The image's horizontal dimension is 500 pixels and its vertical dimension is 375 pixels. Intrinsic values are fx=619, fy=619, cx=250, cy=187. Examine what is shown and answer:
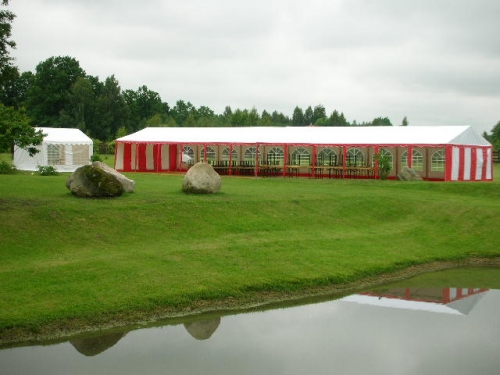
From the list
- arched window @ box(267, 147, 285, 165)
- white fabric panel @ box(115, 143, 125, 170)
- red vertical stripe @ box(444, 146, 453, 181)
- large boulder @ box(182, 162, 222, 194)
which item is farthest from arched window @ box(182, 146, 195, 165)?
large boulder @ box(182, 162, 222, 194)

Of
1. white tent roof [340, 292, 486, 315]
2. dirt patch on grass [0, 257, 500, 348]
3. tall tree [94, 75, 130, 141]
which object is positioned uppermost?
tall tree [94, 75, 130, 141]

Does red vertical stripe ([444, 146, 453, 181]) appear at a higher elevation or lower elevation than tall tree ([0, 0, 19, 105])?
lower

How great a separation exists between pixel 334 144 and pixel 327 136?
1729mm

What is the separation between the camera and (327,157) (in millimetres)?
36969

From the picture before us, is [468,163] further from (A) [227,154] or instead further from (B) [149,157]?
(B) [149,157]

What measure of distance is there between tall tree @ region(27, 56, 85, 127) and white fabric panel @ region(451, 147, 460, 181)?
56.8 m

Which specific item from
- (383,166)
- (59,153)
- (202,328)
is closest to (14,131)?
(202,328)

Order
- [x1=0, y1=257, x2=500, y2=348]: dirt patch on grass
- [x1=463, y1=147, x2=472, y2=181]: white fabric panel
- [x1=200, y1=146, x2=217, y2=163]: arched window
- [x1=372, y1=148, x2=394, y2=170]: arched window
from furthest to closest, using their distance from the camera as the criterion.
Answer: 1. [x1=200, y1=146, x2=217, y2=163]: arched window
2. [x1=372, y1=148, x2=394, y2=170]: arched window
3. [x1=463, y1=147, x2=472, y2=181]: white fabric panel
4. [x1=0, y1=257, x2=500, y2=348]: dirt patch on grass

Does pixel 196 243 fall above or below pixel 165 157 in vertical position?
below

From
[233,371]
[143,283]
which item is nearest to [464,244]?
[143,283]

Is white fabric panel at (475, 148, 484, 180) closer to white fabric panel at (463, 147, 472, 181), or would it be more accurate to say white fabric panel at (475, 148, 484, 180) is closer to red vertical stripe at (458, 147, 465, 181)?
white fabric panel at (463, 147, 472, 181)

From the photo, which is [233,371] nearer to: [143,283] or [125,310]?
[125,310]

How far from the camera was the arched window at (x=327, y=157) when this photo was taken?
3656 centimetres

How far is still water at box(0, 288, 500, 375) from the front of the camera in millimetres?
8719
